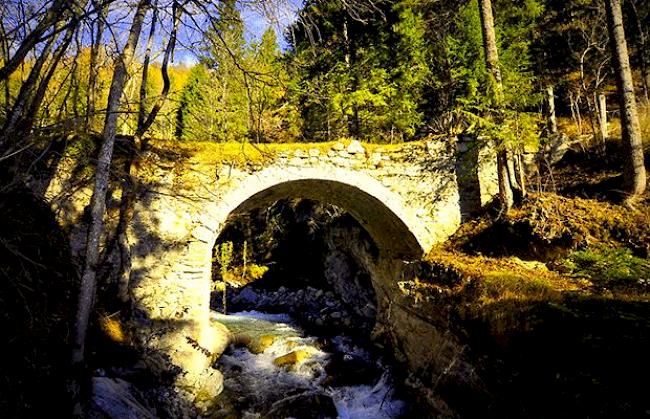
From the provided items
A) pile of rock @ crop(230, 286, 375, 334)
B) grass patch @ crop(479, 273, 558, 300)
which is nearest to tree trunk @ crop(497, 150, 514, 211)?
grass patch @ crop(479, 273, 558, 300)

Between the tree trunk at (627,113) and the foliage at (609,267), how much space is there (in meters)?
2.11

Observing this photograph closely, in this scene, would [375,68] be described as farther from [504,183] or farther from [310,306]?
[310,306]

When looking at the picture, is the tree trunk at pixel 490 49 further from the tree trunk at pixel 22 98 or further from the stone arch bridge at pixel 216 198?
the tree trunk at pixel 22 98

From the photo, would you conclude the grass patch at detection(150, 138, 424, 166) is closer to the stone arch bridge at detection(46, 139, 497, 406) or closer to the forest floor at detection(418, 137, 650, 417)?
the stone arch bridge at detection(46, 139, 497, 406)

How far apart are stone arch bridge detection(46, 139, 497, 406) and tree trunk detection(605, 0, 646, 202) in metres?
2.46

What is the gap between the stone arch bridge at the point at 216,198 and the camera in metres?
6.54

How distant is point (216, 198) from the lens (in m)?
7.02

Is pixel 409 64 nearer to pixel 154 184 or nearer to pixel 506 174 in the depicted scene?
pixel 506 174

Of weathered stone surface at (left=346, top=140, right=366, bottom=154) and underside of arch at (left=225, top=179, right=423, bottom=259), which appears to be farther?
underside of arch at (left=225, top=179, right=423, bottom=259)

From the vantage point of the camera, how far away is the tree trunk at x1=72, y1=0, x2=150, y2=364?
4031 mm

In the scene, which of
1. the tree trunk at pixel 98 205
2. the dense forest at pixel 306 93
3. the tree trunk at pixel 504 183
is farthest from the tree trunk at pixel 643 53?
the tree trunk at pixel 98 205

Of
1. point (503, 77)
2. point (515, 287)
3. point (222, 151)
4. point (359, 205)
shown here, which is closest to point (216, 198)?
point (222, 151)

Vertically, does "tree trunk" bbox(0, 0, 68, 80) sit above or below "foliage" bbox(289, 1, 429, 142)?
below

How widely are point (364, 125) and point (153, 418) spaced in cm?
1002
